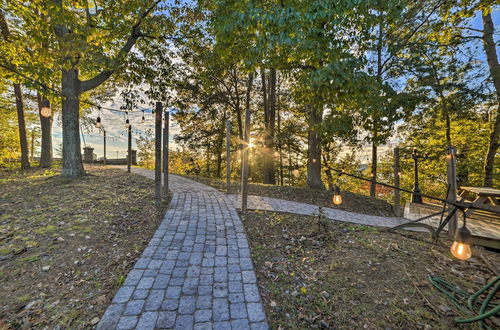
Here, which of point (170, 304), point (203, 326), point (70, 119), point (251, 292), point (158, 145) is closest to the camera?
point (203, 326)

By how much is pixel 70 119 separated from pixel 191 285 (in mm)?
7653

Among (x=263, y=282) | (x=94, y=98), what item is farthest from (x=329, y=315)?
(x=94, y=98)

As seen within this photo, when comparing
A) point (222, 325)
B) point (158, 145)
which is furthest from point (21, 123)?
point (222, 325)

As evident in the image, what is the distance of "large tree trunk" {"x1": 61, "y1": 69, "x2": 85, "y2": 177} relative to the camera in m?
6.84

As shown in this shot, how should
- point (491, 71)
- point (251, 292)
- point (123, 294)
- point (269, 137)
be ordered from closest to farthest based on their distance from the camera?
1. point (123, 294)
2. point (251, 292)
3. point (491, 71)
4. point (269, 137)

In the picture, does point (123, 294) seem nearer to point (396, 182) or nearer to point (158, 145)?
point (158, 145)

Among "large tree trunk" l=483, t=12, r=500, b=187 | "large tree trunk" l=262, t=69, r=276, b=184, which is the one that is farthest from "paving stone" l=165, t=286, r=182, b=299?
"large tree trunk" l=483, t=12, r=500, b=187

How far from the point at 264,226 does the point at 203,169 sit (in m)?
15.3

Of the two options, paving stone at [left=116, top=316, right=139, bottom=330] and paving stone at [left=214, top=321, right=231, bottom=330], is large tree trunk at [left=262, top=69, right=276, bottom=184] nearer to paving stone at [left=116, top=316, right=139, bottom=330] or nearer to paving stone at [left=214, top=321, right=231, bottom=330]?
paving stone at [left=214, top=321, right=231, bottom=330]

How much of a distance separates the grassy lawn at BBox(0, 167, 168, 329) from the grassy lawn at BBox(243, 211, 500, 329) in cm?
182

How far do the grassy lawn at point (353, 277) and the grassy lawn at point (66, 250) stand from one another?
182 cm

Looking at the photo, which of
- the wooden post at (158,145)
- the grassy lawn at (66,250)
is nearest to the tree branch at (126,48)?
the wooden post at (158,145)

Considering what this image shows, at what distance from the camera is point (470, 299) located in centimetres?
215

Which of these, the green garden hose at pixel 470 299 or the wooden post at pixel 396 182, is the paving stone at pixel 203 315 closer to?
the green garden hose at pixel 470 299
